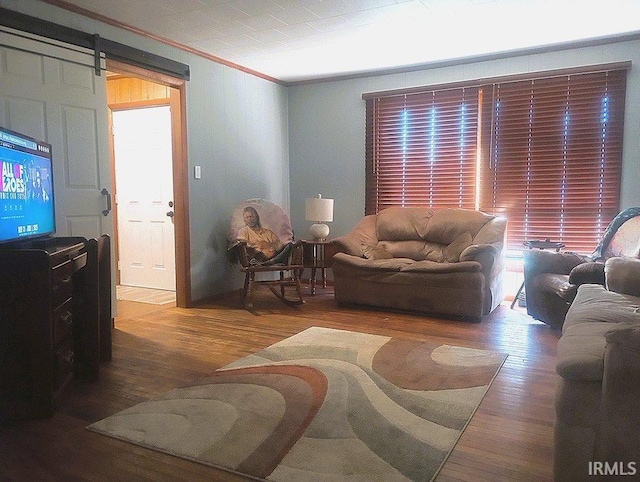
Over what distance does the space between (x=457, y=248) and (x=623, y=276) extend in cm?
175

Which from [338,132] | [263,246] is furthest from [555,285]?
[338,132]

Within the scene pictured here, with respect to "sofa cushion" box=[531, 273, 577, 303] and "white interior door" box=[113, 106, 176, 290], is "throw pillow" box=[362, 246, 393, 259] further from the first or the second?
"white interior door" box=[113, 106, 176, 290]

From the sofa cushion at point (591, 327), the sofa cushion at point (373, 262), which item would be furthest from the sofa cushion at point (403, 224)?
the sofa cushion at point (591, 327)

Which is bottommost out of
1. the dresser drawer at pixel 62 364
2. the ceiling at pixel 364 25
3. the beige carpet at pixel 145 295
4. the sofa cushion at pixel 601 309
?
the beige carpet at pixel 145 295

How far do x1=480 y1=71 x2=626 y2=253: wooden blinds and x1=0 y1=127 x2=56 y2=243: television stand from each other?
3.82 m

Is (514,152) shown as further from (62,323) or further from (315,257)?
(62,323)

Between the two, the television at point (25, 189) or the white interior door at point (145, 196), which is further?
the white interior door at point (145, 196)

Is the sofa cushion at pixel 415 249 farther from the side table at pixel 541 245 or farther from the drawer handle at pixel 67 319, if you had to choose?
the drawer handle at pixel 67 319

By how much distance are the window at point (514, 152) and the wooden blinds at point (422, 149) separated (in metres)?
0.01

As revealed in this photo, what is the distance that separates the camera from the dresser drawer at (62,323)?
2.27 meters

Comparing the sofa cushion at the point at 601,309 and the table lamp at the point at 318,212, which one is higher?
the table lamp at the point at 318,212

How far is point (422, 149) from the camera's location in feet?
17.0

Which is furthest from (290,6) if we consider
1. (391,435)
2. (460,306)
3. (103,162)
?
(391,435)

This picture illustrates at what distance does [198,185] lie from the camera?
15.1ft
